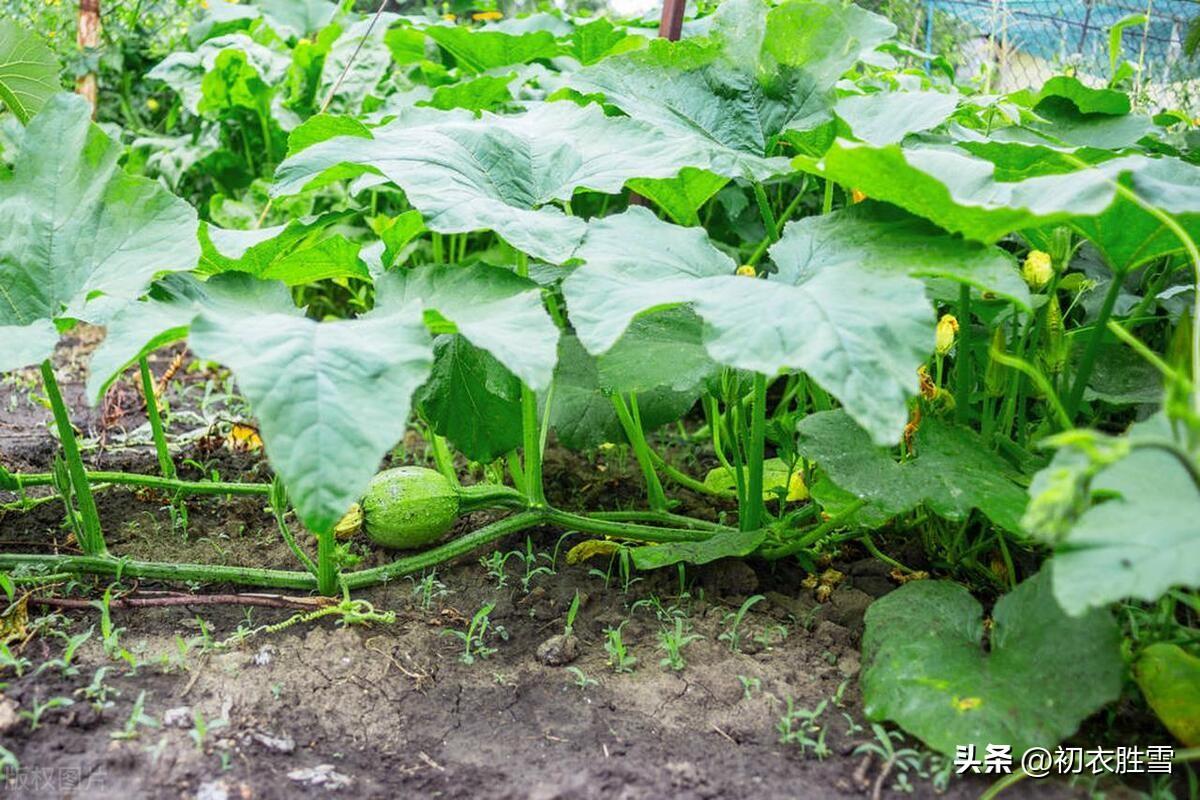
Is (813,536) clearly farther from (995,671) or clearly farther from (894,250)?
(894,250)

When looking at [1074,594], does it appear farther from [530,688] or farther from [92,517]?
[92,517]

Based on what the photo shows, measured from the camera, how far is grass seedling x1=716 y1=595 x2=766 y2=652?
1.80m

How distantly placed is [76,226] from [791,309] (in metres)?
1.33

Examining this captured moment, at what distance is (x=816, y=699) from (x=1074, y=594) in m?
0.55

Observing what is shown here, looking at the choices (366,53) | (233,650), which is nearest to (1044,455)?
(233,650)

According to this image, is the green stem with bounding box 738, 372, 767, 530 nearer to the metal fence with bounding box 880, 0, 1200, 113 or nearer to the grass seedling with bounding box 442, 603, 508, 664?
the grass seedling with bounding box 442, 603, 508, 664

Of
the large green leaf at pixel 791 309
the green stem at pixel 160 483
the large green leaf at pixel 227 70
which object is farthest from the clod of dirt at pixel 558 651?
the large green leaf at pixel 227 70

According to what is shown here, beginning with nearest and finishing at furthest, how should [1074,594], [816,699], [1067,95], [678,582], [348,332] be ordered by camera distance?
[1074,594]
[348,332]
[816,699]
[678,582]
[1067,95]

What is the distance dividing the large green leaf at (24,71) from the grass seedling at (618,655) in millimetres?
1819

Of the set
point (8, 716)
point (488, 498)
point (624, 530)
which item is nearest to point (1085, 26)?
point (624, 530)

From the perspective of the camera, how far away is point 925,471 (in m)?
1.71

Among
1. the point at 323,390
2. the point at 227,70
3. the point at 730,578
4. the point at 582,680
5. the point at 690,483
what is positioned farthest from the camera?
the point at 227,70

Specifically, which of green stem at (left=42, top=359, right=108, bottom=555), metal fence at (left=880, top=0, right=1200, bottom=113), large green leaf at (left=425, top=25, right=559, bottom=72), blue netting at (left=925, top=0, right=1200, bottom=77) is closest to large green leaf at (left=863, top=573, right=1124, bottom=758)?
green stem at (left=42, top=359, right=108, bottom=555)

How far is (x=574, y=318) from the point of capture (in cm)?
155
